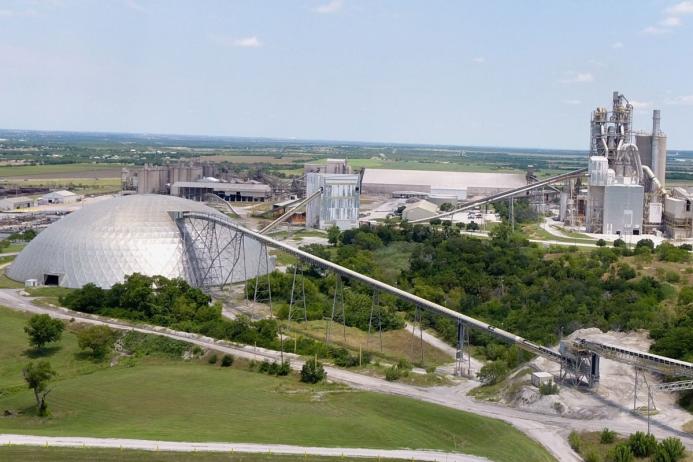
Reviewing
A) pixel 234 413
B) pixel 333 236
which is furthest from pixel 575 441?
pixel 333 236

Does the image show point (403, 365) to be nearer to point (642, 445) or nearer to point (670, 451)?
point (642, 445)

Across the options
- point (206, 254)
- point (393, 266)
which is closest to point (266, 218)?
point (393, 266)

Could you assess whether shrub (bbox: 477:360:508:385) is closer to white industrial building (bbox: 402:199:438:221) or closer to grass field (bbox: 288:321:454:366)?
grass field (bbox: 288:321:454:366)

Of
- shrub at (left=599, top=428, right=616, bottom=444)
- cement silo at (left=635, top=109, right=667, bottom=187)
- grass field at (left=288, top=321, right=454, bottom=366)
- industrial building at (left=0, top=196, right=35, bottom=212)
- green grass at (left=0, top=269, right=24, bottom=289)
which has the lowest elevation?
grass field at (left=288, top=321, right=454, bottom=366)

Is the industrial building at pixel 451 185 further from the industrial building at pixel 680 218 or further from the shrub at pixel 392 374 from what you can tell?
the shrub at pixel 392 374

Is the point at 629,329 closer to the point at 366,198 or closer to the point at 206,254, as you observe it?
the point at 206,254

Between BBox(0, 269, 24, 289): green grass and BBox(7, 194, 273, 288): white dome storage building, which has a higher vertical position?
BBox(7, 194, 273, 288): white dome storage building

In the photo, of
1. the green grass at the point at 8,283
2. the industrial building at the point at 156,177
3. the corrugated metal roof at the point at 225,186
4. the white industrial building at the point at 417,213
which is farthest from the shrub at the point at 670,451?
the industrial building at the point at 156,177

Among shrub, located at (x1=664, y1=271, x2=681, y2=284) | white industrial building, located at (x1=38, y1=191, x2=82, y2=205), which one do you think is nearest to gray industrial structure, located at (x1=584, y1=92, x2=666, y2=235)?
shrub, located at (x1=664, y1=271, x2=681, y2=284)
